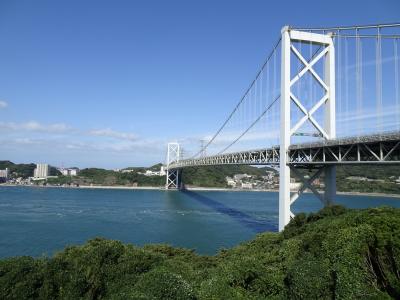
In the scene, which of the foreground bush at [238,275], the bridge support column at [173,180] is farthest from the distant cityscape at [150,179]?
the foreground bush at [238,275]

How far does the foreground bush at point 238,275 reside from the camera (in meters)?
4.27

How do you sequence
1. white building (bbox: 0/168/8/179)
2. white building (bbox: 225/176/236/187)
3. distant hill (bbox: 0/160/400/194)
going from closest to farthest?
1. distant hill (bbox: 0/160/400/194)
2. white building (bbox: 225/176/236/187)
3. white building (bbox: 0/168/8/179)

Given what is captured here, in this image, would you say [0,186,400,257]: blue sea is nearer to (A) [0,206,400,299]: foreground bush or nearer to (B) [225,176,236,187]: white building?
(A) [0,206,400,299]: foreground bush

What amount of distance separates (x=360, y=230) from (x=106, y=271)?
146 inches

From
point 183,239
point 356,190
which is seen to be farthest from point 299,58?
point 356,190

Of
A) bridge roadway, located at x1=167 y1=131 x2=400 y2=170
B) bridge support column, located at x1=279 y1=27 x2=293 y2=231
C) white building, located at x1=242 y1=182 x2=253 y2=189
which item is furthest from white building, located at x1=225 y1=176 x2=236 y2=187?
bridge support column, located at x1=279 y1=27 x2=293 y2=231

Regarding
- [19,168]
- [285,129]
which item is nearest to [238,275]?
[285,129]

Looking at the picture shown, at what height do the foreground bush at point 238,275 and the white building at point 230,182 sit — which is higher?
the white building at point 230,182

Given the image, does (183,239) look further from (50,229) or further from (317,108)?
(317,108)

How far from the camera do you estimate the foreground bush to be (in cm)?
427

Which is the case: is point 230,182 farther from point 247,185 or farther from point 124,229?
point 124,229

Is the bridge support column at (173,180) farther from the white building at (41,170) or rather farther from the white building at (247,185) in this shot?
the white building at (41,170)

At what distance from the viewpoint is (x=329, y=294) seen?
449 centimetres

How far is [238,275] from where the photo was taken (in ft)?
17.0
